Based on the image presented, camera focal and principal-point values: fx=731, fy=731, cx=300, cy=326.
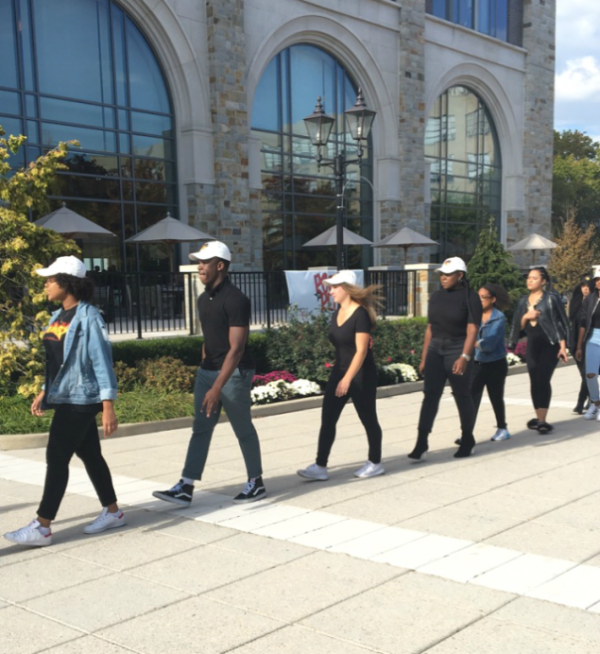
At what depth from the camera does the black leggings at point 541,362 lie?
843 cm

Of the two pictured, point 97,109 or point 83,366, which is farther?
point 97,109

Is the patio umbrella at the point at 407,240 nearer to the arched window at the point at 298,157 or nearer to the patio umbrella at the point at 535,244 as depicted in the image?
the arched window at the point at 298,157

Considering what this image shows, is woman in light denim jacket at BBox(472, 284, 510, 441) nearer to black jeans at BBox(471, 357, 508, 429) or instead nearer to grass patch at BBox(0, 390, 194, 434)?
black jeans at BBox(471, 357, 508, 429)

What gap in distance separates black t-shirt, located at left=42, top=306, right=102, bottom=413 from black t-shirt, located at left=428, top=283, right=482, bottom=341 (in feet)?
11.4

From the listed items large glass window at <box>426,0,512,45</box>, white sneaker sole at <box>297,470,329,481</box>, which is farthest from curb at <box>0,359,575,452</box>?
large glass window at <box>426,0,512,45</box>

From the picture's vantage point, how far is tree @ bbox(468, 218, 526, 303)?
61.2 ft

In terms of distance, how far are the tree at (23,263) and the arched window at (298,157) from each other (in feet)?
43.2

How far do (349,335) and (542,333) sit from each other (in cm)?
313

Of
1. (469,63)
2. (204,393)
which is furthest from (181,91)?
(204,393)

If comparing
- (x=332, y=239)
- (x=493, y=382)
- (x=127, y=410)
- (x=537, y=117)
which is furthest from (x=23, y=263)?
(x=537, y=117)

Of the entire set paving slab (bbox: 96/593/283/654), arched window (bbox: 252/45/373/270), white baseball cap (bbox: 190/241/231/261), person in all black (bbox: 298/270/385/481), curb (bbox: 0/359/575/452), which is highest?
arched window (bbox: 252/45/373/270)

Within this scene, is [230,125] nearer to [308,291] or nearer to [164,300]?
[164,300]

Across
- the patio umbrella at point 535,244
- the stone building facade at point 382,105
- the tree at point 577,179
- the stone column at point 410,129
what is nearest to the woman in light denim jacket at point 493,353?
the stone building facade at point 382,105

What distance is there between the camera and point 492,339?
8000mm
